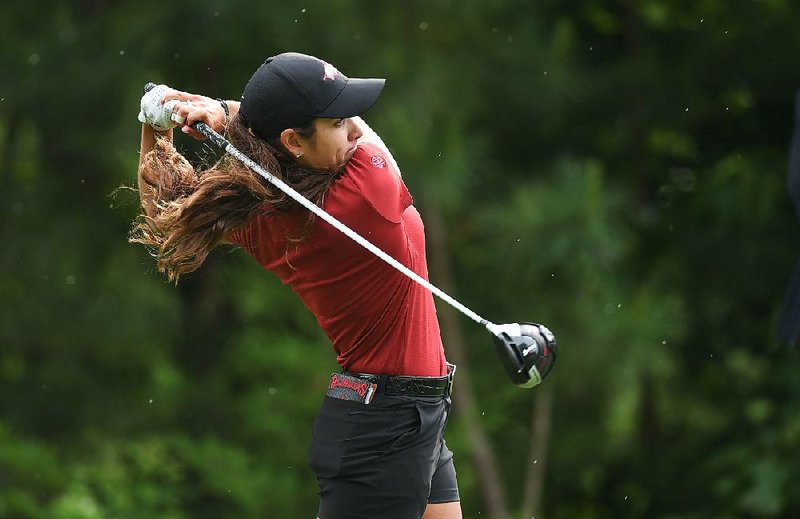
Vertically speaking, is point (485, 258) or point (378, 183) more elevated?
point (378, 183)

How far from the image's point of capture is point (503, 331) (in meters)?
3.25

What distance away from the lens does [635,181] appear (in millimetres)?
9734

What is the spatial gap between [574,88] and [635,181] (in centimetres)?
90

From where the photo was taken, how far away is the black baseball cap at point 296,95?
10.4 ft

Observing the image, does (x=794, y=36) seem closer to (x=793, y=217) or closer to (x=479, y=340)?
(x=793, y=217)

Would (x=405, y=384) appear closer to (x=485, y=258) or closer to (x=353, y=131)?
(x=353, y=131)

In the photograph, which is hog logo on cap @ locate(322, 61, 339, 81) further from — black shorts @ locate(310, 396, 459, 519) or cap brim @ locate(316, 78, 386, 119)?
black shorts @ locate(310, 396, 459, 519)

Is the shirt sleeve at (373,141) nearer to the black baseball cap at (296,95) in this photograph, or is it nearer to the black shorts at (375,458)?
the black baseball cap at (296,95)

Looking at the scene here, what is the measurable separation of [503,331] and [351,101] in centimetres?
63

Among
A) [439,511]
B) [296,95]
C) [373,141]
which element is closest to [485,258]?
[439,511]

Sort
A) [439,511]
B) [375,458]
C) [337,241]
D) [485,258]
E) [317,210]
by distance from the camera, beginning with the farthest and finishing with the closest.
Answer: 1. [485,258]
2. [439,511]
3. [375,458]
4. [337,241]
5. [317,210]

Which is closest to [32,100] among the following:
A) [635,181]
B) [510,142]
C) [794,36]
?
[510,142]

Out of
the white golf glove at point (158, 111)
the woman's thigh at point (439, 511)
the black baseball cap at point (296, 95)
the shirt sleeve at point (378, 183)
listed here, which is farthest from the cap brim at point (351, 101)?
the woman's thigh at point (439, 511)

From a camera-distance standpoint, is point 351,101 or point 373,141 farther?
point 373,141
